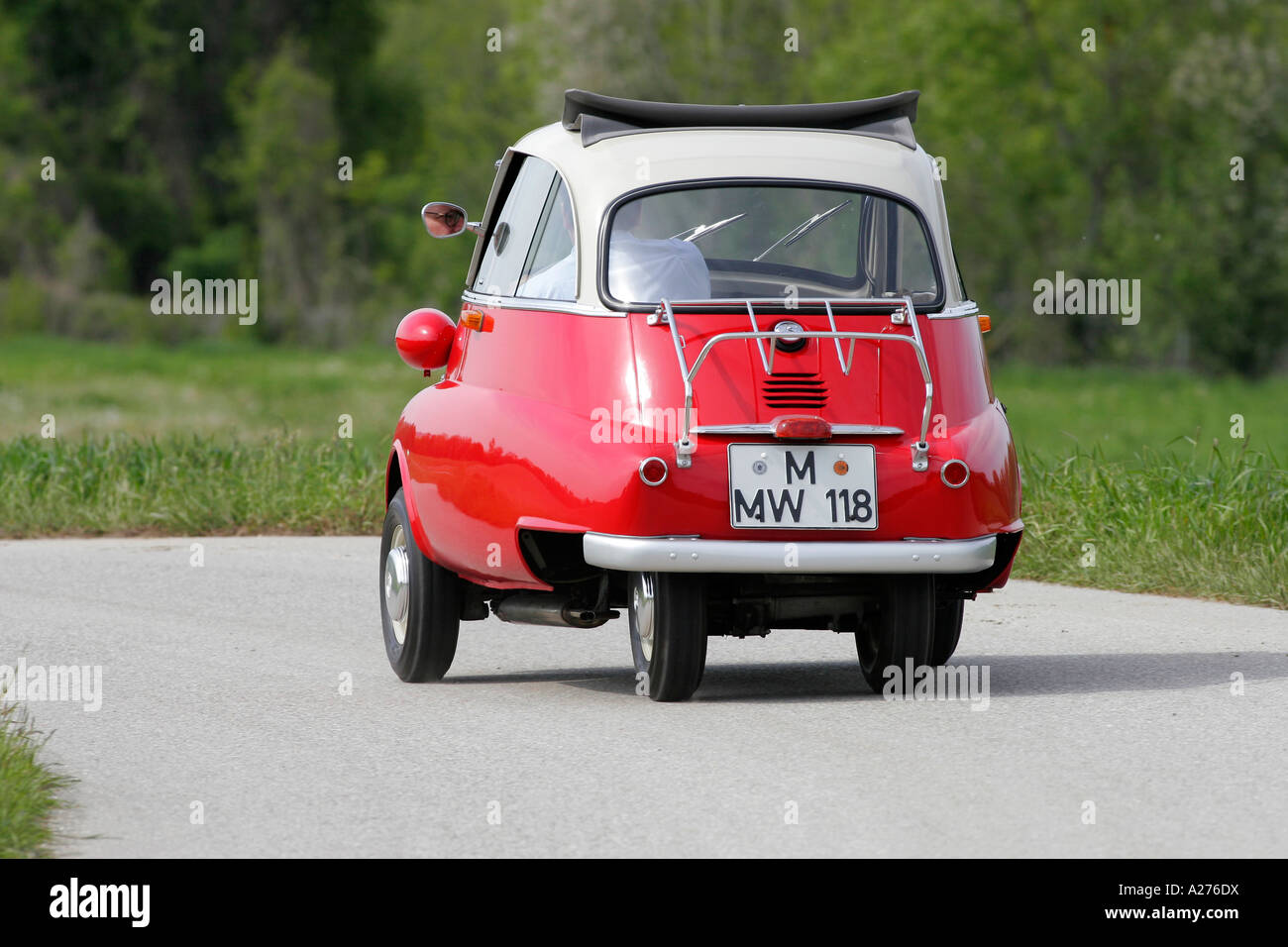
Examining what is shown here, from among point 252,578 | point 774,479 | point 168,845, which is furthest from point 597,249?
point 252,578

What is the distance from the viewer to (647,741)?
751cm

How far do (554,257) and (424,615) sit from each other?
146 centimetres

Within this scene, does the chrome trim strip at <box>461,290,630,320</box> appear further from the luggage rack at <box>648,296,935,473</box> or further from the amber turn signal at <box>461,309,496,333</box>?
the luggage rack at <box>648,296,935,473</box>

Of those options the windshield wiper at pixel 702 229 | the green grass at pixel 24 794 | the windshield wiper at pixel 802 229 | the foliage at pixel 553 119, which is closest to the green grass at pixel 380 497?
the windshield wiper at pixel 802 229

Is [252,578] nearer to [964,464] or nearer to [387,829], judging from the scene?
[964,464]

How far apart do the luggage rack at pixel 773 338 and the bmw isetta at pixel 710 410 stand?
12mm

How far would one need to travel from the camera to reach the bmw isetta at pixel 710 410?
778 centimetres

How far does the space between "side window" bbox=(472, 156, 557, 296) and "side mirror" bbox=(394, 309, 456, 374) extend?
0.22m

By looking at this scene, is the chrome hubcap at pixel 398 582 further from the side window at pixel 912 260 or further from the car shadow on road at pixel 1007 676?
the side window at pixel 912 260

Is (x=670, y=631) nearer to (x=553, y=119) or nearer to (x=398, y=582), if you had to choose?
(x=398, y=582)

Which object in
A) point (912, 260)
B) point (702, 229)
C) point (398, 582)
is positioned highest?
point (702, 229)

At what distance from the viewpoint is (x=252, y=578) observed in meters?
12.5

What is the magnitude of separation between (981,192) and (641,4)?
10.1 m

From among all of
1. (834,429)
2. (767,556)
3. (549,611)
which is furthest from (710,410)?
(549,611)
